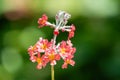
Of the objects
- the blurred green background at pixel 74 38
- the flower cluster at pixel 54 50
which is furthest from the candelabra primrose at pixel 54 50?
the blurred green background at pixel 74 38

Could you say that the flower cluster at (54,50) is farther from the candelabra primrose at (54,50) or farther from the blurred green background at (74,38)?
the blurred green background at (74,38)

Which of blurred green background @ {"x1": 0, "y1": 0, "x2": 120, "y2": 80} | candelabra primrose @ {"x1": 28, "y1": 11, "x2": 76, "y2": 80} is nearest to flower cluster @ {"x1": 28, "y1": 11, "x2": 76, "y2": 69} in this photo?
candelabra primrose @ {"x1": 28, "y1": 11, "x2": 76, "y2": 80}

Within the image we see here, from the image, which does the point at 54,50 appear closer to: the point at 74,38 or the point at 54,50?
the point at 54,50

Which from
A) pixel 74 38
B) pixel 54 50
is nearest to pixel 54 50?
pixel 54 50

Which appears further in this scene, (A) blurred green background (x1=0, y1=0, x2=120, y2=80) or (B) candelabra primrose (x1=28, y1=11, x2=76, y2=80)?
(A) blurred green background (x1=0, y1=0, x2=120, y2=80)

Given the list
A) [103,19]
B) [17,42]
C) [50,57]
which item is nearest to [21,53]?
[17,42]

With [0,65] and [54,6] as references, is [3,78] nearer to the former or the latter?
[0,65]

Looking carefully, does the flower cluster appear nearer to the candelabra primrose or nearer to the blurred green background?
the candelabra primrose

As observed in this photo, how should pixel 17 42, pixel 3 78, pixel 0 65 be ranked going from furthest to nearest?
pixel 17 42, pixel 0 65, pixel 3 78
